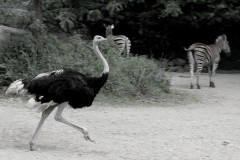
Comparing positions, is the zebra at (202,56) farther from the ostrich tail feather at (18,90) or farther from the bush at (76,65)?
the ostrich tail feather at (18,90)

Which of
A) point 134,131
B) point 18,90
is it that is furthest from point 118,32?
point 18,90

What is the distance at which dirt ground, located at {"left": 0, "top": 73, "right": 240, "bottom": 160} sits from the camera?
26.6 feet

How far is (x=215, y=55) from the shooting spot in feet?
55.5

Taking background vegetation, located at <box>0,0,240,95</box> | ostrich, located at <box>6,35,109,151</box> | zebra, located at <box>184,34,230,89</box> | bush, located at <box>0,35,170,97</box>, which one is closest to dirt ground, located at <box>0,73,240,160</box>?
ostrich, located at <box>6,35,109,151</box>

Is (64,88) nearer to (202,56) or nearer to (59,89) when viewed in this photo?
(59,89)

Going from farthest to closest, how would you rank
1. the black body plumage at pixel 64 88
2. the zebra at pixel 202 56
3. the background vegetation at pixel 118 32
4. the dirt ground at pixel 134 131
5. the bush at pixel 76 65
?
1. the zebra at pixel 202 56
2. the background vegetation at pixel 118 32
3. the bush at pixel 76 65
4. the dirt ground at pixel 134 131
5. the black body plumage at pixel 64 88

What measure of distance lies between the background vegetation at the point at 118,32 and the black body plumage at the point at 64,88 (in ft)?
15.4

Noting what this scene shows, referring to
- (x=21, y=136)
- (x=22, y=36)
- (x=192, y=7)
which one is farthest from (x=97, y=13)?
(x=21, y=136)

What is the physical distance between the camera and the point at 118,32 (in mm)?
23734

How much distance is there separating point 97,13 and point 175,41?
8.14m

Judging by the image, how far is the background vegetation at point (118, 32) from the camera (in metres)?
13.2

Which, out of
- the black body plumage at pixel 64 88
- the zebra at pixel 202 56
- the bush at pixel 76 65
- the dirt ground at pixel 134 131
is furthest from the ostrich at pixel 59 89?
the zebra at pixel 202 56

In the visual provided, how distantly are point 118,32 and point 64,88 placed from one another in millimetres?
15933

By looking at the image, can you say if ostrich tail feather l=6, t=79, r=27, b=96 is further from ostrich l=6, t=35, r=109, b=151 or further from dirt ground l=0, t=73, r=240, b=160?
dirt ground l=0, t=73, r=240, b=160
